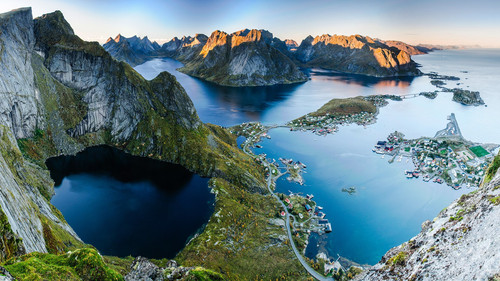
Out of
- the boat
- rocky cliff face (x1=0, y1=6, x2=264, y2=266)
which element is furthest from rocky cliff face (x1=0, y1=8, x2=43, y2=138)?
the boat

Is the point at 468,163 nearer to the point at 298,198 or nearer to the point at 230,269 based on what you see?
the point at 298,198

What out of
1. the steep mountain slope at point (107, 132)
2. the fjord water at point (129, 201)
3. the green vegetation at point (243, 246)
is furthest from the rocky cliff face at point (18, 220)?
the green vegetation at point (243, 246)

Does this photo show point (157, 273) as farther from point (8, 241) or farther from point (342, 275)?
point (342, 275)

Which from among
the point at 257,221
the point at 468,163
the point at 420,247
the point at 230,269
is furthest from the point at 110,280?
the point at 468,163

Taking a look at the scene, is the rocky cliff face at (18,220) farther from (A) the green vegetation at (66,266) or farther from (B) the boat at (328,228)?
(B) the boat at (328,228)

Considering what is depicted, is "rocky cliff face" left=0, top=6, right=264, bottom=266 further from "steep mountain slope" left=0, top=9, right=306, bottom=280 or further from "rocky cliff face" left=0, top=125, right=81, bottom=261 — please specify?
"rocky cliff face" left=0, top=125, right=81, bottom=261
